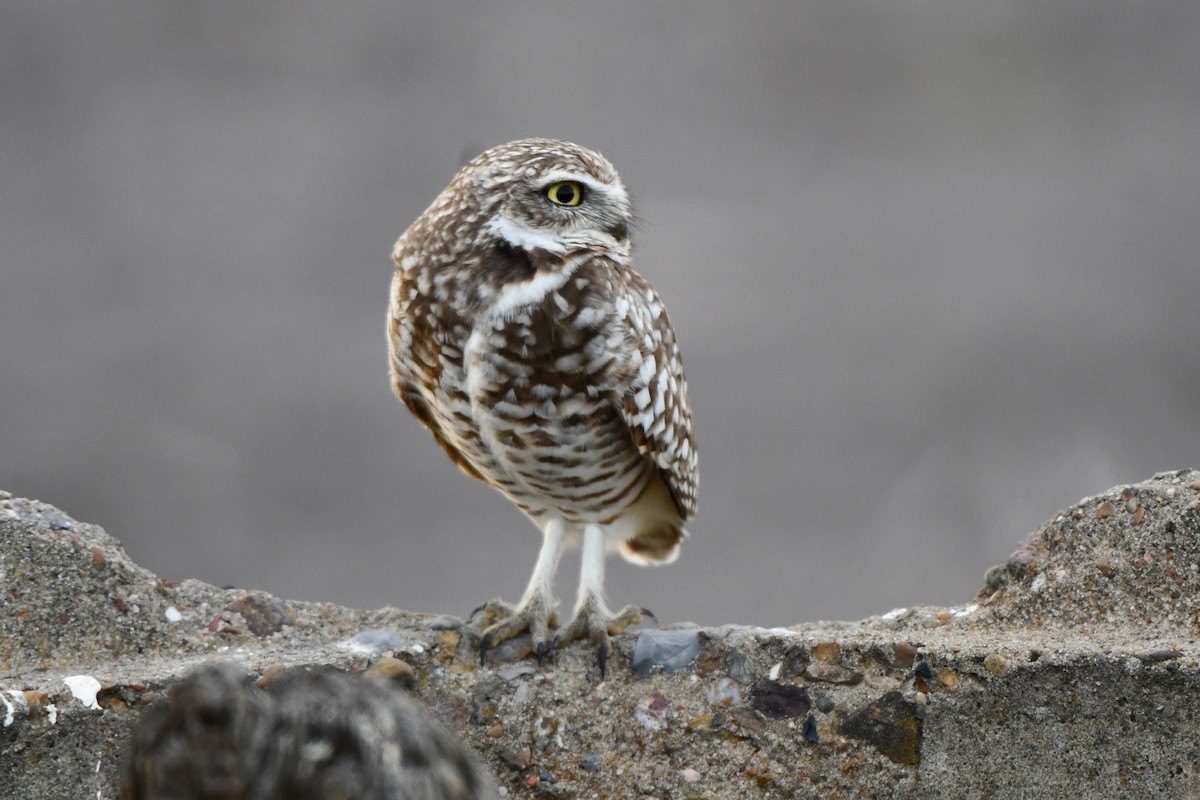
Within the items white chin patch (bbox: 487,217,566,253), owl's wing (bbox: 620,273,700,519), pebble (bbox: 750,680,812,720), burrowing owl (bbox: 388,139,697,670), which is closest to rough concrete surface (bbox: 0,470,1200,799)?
pebble (bbox: 750,680,812,720)

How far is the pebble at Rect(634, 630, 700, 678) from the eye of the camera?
6.88ft

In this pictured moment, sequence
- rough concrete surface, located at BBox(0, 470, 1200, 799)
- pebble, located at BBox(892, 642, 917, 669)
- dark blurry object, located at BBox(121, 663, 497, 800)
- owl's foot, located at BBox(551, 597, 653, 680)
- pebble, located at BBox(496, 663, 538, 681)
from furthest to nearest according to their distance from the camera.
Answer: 1. owl's foot, located at BBox(551, 597, 653, 680)
2. pebble, located at BBox(496, 663, 538, 681)
3. pebble, located at BBox(892, 642, 917, 669)
4. rough concrete surface, located at BBox(0, 470, 1200, 799)
5. dark blurry object, located at BBox(121, 663, 497, 800)

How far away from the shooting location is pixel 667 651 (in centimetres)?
212

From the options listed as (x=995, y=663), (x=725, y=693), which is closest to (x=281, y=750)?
(x=725, y=693)

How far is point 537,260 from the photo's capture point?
80.0 inches

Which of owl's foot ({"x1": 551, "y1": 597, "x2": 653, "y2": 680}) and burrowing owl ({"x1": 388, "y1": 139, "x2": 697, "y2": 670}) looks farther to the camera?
owl's foot ({"x1": 551, "y1": 597, "x2": 653, "y2": 680})

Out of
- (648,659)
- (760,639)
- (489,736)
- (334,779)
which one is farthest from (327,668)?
(334,779)

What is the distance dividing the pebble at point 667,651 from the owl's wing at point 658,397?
0.34 metres

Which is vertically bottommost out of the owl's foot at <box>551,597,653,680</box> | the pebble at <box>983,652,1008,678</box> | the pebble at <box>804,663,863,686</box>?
the pebble at <box>804,663,863,686</box>

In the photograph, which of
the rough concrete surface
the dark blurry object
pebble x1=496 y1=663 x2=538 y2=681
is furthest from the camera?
pebble x1=496 y1=663 x2=538 y2=681

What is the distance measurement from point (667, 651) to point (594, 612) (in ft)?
0.62

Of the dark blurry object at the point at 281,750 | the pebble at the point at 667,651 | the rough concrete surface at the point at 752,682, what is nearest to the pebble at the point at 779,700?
the rough concrete surface at the point at 752,682

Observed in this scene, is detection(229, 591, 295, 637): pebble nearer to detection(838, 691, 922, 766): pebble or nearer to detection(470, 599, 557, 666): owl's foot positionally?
detection(470, 599, 557, 666): owl's foot

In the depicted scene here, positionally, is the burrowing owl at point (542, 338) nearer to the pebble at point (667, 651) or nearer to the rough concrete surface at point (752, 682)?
the pebble at point (667, 651)
